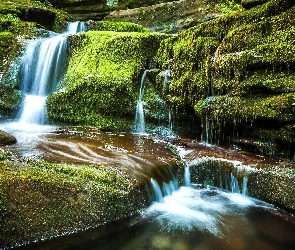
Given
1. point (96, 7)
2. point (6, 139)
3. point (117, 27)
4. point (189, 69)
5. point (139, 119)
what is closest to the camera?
point (6, 139)

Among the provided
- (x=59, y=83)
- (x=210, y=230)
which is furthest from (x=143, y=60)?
(x=210, y=230)

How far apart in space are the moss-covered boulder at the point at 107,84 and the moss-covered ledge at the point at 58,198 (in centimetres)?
387

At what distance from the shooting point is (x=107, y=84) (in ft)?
29.5

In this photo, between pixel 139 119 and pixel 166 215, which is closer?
pixel 166 215

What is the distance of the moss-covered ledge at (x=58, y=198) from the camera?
386cm

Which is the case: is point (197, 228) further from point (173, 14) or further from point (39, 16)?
point (173, 14)

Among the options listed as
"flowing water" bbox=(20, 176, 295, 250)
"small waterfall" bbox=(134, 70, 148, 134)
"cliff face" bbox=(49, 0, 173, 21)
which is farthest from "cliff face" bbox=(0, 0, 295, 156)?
"cliff face" bbox=(49, 0, 173, 21)

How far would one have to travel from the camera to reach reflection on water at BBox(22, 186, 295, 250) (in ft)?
13.6

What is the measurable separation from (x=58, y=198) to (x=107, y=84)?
5206 millimetres

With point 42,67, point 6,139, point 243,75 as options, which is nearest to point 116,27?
point 42,67

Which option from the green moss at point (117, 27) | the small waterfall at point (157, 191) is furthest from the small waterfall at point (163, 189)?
the green moss at point (117, 27)

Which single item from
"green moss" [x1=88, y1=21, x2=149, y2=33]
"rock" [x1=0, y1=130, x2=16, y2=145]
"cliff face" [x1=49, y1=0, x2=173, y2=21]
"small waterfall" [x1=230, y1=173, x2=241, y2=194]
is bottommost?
"small waterfall" [x1=230, y1=173, x2=241, y2=194]

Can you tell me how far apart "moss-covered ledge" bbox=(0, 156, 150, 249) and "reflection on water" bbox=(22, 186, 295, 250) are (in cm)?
16

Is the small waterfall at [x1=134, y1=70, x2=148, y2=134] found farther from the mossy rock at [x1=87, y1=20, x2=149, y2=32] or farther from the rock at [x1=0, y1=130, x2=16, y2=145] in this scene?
the mossy rock at [x1=87, y1=20, x2=149, y2=32]
